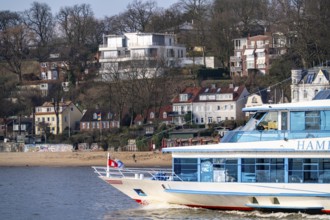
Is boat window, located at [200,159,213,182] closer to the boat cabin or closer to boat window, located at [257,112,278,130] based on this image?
the boat cabin

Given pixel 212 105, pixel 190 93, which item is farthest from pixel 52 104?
pixel 212 105

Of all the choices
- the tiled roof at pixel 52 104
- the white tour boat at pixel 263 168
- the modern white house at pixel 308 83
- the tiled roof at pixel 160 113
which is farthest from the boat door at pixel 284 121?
the tiled roof at pixel 52 104

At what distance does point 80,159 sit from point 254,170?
131 ft

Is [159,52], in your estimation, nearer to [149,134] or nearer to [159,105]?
[159,105]

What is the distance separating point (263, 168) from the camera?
3575cm

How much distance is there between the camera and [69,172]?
64.8 meters

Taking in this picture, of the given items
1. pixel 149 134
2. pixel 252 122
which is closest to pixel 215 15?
pixel 149 134

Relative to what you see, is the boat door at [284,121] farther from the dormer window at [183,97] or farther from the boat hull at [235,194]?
the dormer window at [183,97]

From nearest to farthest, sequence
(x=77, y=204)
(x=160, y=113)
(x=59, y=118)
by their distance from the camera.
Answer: (x=77, y=204) < (x=160, y=113) < (x=59, y=118)

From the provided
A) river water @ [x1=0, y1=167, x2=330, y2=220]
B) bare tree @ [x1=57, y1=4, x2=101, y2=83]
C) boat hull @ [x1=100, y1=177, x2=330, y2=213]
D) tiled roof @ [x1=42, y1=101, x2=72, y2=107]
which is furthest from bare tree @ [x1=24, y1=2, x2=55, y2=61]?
boat hull @ [x1=100, y1=177, x2=330, y2=213]

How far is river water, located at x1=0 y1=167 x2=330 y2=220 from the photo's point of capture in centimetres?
3634

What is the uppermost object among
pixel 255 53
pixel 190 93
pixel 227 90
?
pixel 255 53

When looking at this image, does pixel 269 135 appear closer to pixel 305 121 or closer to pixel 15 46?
pixel 305 121

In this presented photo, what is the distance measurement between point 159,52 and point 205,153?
64835 mm
